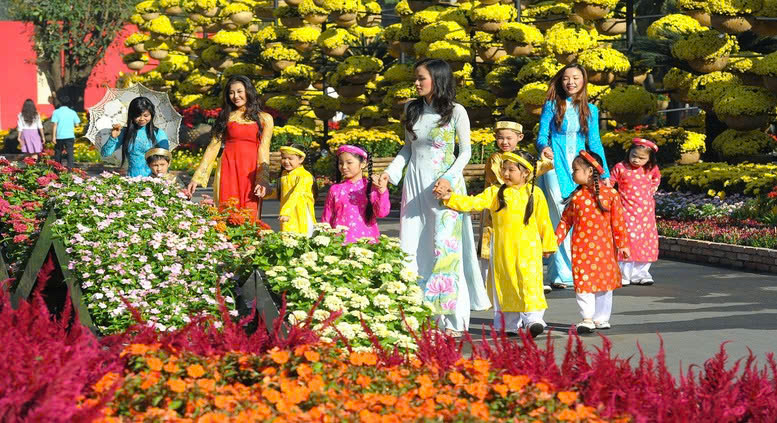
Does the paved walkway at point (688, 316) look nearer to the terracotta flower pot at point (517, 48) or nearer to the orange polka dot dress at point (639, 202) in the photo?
the orange polka dot dress at point (639, 202)

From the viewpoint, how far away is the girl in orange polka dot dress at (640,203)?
1191 centimetres

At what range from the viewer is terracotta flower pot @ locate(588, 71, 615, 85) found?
18312mm

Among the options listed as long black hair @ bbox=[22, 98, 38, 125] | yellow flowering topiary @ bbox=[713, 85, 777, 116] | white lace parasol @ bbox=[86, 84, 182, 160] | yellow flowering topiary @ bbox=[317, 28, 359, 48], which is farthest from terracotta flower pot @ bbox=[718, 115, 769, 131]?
long black hair @ bbox=[22, 98, 38, 125]

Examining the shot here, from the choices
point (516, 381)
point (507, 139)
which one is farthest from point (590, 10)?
point (516, 381)

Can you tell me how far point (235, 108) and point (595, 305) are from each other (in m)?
3.12

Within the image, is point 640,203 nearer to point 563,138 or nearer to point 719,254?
point 563,138

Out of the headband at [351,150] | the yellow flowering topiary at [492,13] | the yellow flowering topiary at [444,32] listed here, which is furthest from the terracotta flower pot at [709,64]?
the headband at [351,150]

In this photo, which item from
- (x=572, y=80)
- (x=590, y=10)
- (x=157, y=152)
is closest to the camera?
(x=572, y=80)

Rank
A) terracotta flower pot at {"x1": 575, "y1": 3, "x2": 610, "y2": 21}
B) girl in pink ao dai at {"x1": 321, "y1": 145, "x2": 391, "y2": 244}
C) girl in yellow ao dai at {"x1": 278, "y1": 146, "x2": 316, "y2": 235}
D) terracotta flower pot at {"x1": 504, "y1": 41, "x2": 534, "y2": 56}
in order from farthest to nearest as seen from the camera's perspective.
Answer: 1. terracotta flower pot at {"x1": 504, "y1": 41, "x2": 534, "y2": 56}
2. terracotta flower pot at {"x1": 575, "y1": 3, "x2": 610, "y2": 21}
3. girl in yellow ao dai at {"x1": 278, "y1": 146, "x2": 316, "y2": 235}
4. girl in pink ao dai at {"x1": 321, "y1": 145, "x2": 391, "y2": 244}

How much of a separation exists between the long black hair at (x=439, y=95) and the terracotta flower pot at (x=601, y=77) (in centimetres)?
979

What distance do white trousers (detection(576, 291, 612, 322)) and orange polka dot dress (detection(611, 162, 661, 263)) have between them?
2.93m

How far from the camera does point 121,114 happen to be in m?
19.0

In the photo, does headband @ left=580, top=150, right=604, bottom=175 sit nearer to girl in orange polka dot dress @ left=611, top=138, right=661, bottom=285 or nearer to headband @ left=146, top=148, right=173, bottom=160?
girl in orange polka dot dress @ left=611, top=138, right=661, bottom=285

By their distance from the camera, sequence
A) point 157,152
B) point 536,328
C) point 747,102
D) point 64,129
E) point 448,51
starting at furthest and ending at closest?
point 64,129
point 448,51
point 747,102
point 157,152
point 536,328
